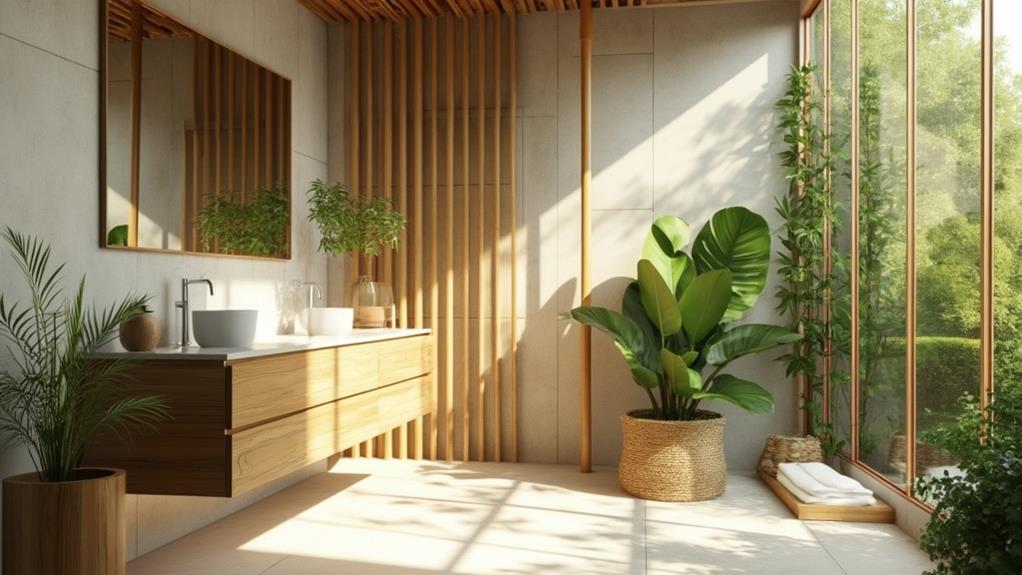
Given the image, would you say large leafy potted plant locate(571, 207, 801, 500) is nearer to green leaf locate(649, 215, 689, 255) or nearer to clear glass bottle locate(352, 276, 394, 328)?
green leaf locate(649, 215, 689, 255)

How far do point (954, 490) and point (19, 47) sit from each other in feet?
9.90

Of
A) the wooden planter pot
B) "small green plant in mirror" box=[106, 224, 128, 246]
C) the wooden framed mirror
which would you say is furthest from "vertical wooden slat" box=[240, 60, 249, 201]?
the wooden planter pot

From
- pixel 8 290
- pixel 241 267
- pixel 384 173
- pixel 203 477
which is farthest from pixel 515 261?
pixel 8 290

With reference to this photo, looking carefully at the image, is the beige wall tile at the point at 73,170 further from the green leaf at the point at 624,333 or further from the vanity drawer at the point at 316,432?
the green leaf at the point at 624,333

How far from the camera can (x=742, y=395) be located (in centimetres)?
430

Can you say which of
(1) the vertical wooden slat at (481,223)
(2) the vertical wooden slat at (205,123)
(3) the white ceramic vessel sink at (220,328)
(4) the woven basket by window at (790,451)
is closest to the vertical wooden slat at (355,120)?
(1) the vertical wooden slat at (481,223)

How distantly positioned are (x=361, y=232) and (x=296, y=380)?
59.3 inches

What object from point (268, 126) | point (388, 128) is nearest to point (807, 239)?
point (388, 128)

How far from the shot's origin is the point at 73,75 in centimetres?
304

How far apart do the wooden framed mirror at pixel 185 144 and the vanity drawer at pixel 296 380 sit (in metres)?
0.70

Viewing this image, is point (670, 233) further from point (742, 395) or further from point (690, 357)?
point (742, 395)

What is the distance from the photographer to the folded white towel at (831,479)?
12.8 feet

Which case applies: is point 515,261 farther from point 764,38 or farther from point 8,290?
point 8,290

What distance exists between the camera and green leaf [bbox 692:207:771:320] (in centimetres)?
454
